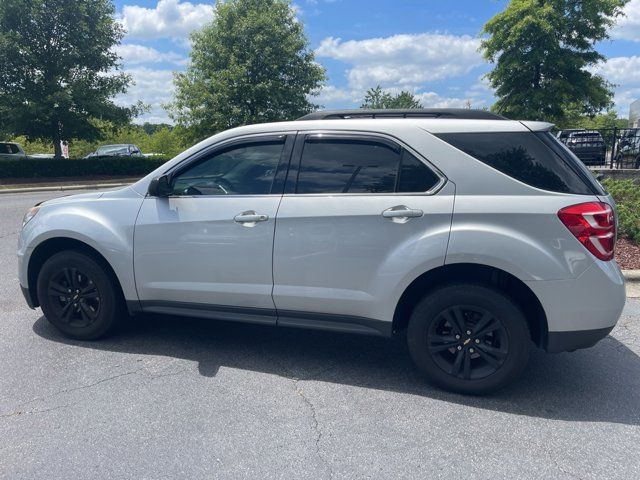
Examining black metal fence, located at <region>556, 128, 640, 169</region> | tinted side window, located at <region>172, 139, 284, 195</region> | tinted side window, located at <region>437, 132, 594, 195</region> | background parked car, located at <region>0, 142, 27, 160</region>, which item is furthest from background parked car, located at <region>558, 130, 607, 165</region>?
background parked car, located at <region>0, 142, 27, 160</region>

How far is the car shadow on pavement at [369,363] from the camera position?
3283 millimetres

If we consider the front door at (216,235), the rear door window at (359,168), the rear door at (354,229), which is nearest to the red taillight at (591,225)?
the rear door at (354,229)

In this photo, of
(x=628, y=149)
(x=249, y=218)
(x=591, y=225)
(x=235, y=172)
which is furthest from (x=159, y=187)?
(x=628, y=149)

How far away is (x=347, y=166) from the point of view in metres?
Result: 3.51

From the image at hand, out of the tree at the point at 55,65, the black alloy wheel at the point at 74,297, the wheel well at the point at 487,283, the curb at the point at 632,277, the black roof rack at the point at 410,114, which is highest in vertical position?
the tree at the point at 55,65

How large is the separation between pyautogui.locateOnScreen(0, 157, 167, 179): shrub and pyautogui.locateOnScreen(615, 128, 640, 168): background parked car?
19.3 metres

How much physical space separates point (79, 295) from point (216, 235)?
1370 millimetres

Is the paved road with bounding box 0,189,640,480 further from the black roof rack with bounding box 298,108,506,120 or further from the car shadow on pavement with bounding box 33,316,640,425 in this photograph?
the black roof rack with bounding box 298,108,506,120

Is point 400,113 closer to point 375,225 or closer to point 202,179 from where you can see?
point 375,225

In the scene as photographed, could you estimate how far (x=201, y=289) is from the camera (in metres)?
3.78

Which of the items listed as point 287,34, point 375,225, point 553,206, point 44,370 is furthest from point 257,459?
point 287,34

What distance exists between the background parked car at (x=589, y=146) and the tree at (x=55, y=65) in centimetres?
1857

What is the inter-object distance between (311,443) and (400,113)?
2327 mm

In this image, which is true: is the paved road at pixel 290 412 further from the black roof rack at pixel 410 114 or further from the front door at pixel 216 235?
the black roof rack at pixel 410 114
